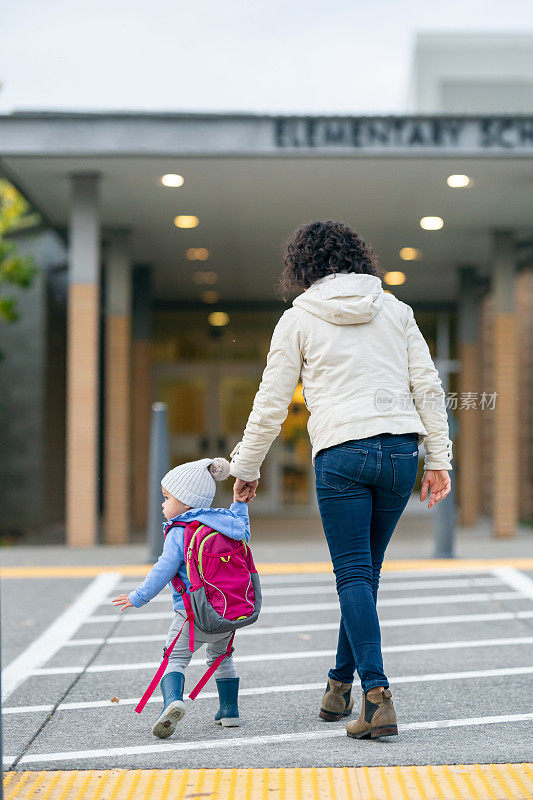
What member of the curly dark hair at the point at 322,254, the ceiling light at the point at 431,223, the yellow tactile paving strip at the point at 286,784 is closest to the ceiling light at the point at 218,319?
the ceiling light at the point at 431,223

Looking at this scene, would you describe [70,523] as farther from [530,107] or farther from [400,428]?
[530,107]

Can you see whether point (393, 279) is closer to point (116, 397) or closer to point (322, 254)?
point (116, 397)

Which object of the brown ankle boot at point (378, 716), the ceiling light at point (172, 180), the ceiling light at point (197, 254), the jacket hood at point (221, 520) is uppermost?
the ceiling light at point (172, 180)

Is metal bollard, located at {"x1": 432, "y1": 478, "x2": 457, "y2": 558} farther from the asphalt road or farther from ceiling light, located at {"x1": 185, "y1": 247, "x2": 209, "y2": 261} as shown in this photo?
ceiling light, located at {"x1": 185, "y1": 247, "x2": 209, "y2": 261}

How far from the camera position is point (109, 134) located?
892cm

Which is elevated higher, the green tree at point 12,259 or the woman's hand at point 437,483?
the green tree at point 12,259

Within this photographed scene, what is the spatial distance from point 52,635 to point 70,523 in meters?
4.43

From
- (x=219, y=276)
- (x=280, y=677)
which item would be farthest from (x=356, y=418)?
(x=219, y=276)

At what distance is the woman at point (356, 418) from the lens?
3129mm

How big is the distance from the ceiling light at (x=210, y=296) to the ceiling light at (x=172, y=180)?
5631mm

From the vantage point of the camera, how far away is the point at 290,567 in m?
7.69

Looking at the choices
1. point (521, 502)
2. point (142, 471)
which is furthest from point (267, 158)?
point (521, 502)

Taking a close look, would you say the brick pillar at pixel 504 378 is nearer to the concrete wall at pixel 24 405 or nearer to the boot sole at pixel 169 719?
the concrete wall at pixel 24 405

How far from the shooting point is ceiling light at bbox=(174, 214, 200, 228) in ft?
36.6
